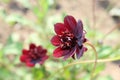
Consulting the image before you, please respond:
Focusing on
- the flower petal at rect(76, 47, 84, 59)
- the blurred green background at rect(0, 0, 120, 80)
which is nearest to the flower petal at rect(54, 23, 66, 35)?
the flower petal at rect(76, 47, 84, 59)

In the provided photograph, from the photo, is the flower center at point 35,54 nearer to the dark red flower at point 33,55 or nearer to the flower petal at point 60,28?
the dark red flower at point 33,55

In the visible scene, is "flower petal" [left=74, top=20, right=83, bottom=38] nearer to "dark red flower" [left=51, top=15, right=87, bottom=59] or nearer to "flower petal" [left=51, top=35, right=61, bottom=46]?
"dark red flower" [left=51, top=15, right=87, bottom=59]

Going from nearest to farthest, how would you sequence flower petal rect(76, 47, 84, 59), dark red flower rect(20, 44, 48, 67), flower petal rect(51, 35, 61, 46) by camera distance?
flower petal rect(76, 47, 84, 59) → flower petal rect(51, 35, 61, 46) → dark red flower rect(20, 44, 48, 67)

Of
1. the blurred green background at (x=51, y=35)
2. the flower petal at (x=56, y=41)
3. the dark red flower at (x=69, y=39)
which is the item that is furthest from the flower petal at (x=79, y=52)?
the blurred green background at (x=51, y=35)

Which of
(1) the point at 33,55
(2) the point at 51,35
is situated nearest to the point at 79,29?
(1) the point at 33,55

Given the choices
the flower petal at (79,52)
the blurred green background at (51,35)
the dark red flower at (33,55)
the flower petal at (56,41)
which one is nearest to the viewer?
the flower petal at (79,52)

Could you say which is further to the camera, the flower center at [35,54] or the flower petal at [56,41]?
the flower center at [35,54]

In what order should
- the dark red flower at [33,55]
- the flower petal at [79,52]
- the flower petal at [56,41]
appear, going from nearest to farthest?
the flower petal at [79,52], the flower petal at [56,41], the dark red flower at [33,55]

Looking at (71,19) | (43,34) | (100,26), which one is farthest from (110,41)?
(71,19)
